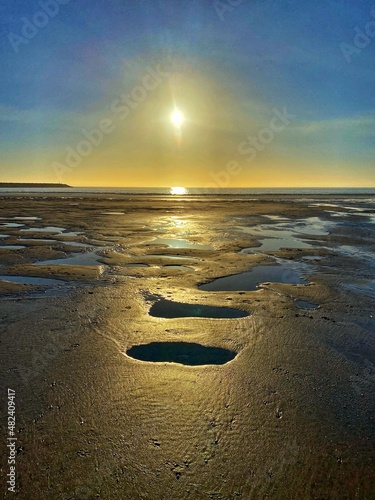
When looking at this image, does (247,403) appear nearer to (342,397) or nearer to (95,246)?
(342,397)

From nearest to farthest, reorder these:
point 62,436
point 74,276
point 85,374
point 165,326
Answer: point 62,436 → point 85,374 → point 165,326 → point 74,276

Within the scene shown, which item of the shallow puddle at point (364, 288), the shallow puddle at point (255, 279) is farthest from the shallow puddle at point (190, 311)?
the shallow puddle at point (364, 288)

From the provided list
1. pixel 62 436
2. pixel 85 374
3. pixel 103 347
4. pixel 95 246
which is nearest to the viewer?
pixel 62 436

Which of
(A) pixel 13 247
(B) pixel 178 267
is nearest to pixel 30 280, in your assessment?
(B) pixel 178 267

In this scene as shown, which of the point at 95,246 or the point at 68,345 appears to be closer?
the point at 68,345

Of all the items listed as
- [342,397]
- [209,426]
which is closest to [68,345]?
[209,426]

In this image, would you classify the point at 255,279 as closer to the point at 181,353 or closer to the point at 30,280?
the point at 181,353

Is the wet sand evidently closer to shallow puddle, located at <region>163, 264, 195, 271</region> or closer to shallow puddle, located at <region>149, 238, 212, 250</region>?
shallow puddle, located at <region>163, 264, 195, 271</region>
